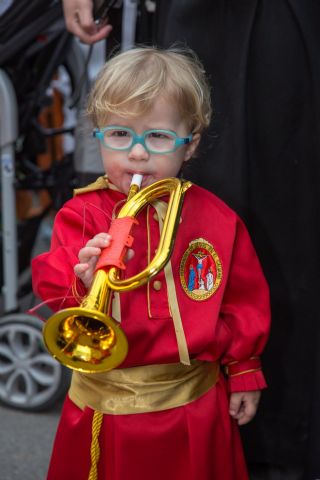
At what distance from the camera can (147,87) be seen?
56.0 inches

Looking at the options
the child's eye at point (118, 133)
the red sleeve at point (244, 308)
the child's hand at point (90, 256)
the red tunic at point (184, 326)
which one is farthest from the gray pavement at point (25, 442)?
the child's eye at point (118, 133)

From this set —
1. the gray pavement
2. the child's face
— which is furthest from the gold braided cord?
the gray pavement

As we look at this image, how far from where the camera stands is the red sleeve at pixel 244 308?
1562mm

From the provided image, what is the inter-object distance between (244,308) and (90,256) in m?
0.46

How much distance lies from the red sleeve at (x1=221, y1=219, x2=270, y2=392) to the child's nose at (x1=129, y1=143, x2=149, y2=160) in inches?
12.3

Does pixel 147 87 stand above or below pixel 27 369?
above

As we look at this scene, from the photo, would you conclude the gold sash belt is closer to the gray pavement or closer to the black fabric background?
the black fabric background

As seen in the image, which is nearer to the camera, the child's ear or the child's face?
the child's face

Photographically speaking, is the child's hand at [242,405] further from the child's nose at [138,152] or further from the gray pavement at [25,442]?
the gray pavement at [25,442]

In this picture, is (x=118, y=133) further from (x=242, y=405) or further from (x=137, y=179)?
(x=242, y=405)

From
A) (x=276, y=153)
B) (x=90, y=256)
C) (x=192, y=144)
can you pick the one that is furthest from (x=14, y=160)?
(x=90, y=256)

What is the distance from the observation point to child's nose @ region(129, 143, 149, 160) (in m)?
1.42

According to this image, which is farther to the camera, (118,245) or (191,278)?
(191,278)

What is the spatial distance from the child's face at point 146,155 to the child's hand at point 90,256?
0.21m
